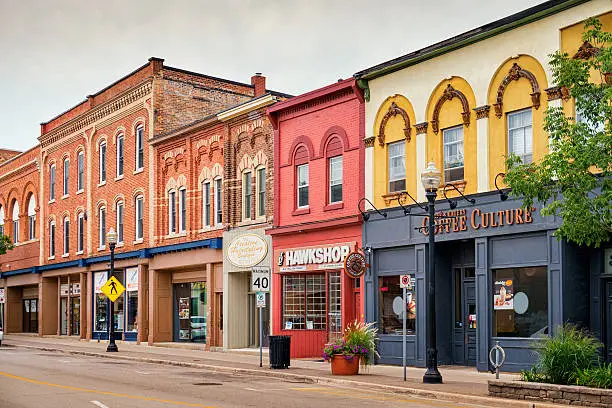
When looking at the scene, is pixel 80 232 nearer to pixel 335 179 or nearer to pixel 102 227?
pixel 102 227

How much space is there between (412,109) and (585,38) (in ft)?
30.9

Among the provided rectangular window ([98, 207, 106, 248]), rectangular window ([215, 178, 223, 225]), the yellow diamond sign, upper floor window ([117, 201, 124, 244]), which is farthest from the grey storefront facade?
rectangular window ([98, 207, 106, 248])

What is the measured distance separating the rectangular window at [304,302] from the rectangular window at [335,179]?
2.63 meters

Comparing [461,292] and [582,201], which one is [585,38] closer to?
[582,201]

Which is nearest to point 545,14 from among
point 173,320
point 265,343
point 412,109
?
point 412,109

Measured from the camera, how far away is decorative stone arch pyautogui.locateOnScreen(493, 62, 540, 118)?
72.9 feet

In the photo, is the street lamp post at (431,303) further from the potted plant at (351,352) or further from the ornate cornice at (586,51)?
the ornate cornice at (586,51)

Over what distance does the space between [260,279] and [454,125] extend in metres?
6.87

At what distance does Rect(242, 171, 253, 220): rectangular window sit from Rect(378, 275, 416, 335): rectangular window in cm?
871

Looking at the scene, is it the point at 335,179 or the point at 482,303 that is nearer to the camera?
the point at 482,303

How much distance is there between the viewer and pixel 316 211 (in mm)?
29844

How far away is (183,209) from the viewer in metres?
38.8

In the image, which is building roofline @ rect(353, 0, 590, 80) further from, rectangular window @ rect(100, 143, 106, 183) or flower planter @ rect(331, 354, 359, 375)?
rectangular window @ rect(100, 143, 106, 183)

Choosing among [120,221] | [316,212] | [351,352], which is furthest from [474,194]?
[120,221]
